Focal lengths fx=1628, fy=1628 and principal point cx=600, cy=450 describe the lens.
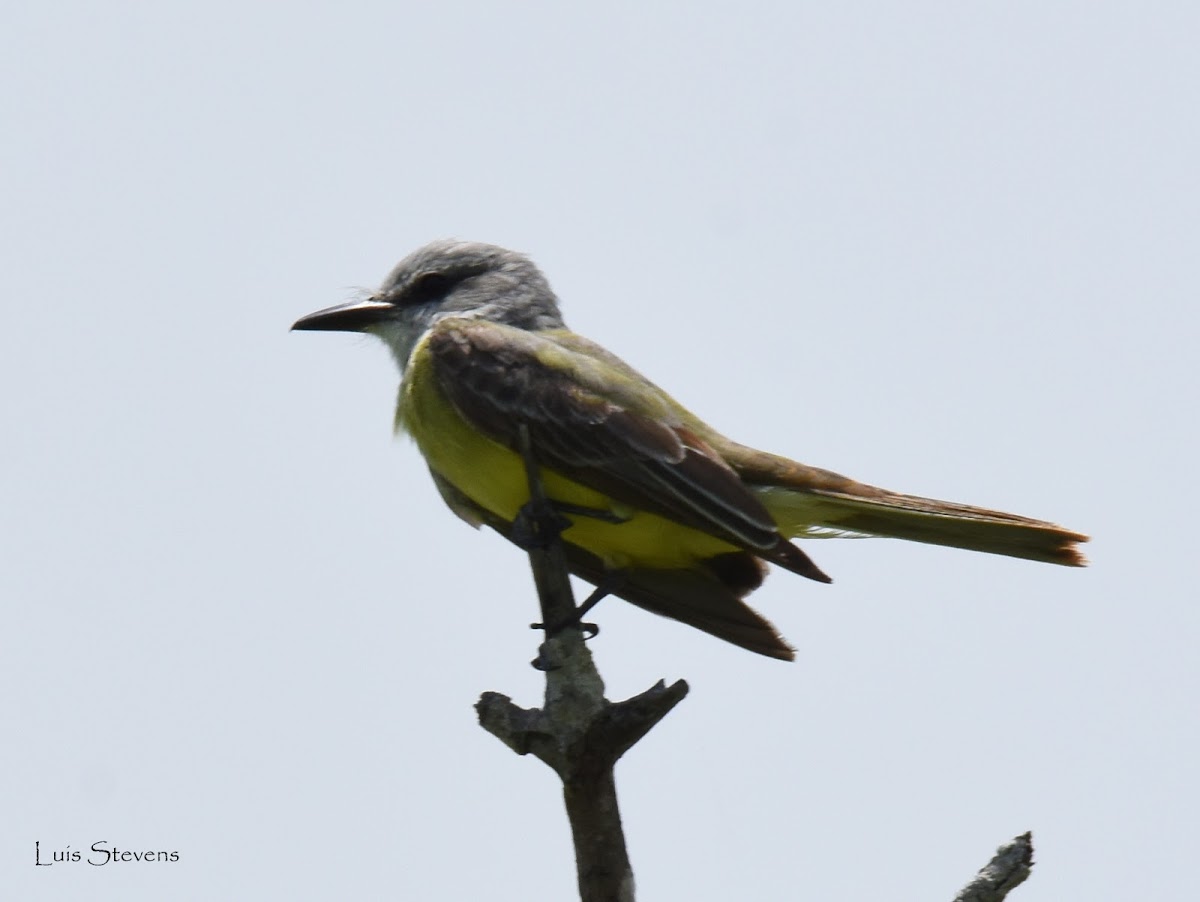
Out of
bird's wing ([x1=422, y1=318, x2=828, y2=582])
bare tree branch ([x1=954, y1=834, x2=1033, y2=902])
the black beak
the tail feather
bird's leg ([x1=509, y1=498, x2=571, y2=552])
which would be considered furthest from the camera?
the black beak

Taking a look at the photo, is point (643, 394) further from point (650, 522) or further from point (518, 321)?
point (518, 321)

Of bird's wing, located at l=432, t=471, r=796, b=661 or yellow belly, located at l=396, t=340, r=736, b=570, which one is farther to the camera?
bird's wing, located at l=432, t=471, r=796, b=661

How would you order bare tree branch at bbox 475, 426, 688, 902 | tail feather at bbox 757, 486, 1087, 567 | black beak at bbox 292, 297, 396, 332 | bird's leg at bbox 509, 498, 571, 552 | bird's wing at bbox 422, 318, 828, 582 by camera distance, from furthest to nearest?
black beak at bbox 292, 297, 396, 332 < tail feather at bbox 757, 486, 1087, 567 < bird's wing at bbox 422, 318, 828, 582 < bird's leg at bbox 509, 498, 571, 552 < bare tree branch at bbox 475, 426, 688, 902

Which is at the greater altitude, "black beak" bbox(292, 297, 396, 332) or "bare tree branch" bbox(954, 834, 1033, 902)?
"black beak" bbox(292, 297, 396, 332)

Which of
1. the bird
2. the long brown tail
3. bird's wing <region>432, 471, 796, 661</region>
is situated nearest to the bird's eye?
the bird

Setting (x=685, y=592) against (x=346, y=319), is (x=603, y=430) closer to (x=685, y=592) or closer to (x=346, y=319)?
(x=685, y=592)

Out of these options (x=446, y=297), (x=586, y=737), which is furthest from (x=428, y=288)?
(x=586, y=737)

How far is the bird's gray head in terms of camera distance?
23.1ft

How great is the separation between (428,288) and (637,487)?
191 centimetres

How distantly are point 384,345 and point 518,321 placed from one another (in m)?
0.60

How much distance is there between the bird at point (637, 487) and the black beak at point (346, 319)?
53cm

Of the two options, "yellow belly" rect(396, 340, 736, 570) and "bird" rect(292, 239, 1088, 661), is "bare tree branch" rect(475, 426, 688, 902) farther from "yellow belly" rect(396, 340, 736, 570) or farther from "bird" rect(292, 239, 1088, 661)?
"yellow belly" rect(396, 340, 736, 570)

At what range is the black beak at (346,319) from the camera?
23.1 feet

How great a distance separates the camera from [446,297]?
23.4 feet
